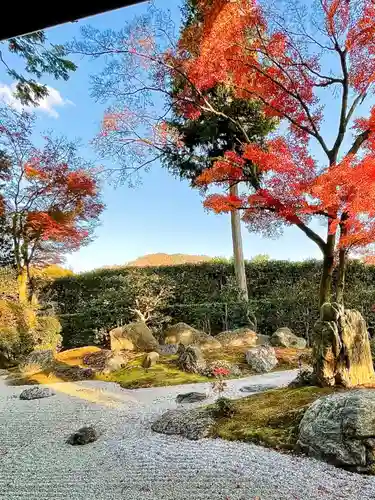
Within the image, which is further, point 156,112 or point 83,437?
point 156,112

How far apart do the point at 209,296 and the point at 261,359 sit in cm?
295

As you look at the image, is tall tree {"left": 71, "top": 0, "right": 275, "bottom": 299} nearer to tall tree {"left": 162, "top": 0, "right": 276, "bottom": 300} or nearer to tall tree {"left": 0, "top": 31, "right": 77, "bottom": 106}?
tall tree {"left": 162, "top": 0, "right": 276, "bottom": 300}

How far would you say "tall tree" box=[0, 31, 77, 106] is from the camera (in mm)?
3375

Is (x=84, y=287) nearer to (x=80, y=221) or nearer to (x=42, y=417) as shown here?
(x=80, y=221)

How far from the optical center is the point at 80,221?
713cm

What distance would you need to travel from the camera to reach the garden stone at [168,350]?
5.73 meters

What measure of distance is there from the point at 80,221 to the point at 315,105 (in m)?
4.39

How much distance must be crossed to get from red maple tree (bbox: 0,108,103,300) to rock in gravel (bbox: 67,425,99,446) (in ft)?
14.5

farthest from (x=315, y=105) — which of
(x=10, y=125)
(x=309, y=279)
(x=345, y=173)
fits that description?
(x=10, y=125)

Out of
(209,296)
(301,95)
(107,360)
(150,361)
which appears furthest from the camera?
(209,296)

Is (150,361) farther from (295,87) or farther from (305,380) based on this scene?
(295,87)

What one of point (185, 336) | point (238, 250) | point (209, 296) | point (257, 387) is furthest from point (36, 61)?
point (209, 296)

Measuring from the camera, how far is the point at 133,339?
6.17m

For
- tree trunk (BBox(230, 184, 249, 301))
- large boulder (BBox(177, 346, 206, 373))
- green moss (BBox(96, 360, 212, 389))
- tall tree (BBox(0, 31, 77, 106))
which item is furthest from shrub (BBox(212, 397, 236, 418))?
tree trunk (BBox(230, 184, 249, 301))
